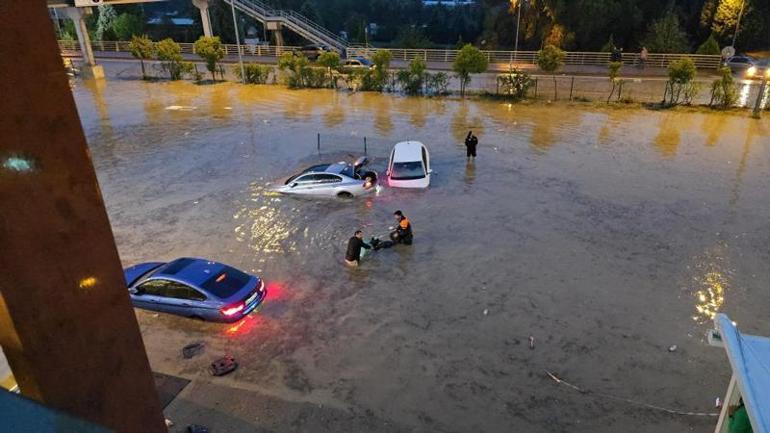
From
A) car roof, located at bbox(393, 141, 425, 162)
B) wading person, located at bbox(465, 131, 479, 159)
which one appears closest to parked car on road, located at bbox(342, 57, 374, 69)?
wading person, located at bbox(465, 131, 479, 159)

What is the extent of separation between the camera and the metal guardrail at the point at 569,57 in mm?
42969

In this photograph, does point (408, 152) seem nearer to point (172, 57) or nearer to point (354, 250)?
point (354, 250)

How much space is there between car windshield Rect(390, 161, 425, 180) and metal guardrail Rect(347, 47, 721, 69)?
86.3 ft

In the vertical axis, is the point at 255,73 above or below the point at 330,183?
above

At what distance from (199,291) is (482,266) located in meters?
6.71

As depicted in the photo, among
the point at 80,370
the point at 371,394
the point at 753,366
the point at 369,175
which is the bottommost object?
the point at 371,394

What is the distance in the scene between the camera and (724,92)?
27875 mm

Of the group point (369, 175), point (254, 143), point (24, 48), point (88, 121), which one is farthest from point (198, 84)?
point (24, 48)

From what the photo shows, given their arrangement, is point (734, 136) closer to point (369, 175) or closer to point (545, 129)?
point (545, 129)

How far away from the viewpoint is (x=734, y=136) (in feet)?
76.1

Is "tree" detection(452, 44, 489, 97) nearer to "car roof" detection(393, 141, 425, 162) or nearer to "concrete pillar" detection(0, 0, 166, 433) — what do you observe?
"car roof" detection(393, 141, 425, 162)

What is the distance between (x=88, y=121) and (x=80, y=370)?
28848 millimetres

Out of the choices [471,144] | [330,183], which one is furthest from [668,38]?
[330,183]

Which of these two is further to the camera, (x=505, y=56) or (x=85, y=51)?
(x=505, y=56)
